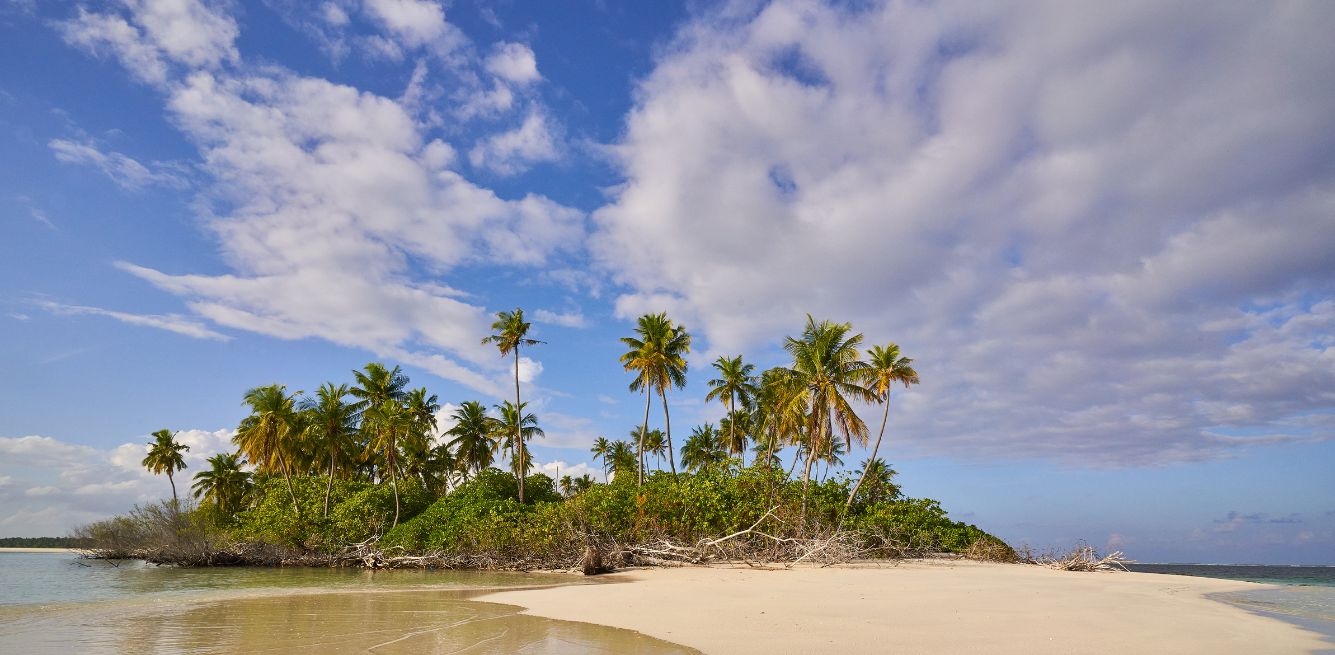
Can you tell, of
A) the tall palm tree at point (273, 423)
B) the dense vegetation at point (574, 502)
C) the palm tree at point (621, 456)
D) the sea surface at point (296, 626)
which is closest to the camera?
the sea surface at point (296, 626)

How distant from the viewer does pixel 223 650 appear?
8.47 m

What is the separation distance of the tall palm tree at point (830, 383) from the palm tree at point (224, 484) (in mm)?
46590

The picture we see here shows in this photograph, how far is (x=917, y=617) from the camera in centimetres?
998

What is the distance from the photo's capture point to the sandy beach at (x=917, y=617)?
793 centimetres

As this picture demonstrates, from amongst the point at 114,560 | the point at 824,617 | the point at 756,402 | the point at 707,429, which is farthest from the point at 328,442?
the point at 824,617

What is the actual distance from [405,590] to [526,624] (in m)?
9.59

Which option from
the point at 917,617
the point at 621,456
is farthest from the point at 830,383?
the point at 621,456

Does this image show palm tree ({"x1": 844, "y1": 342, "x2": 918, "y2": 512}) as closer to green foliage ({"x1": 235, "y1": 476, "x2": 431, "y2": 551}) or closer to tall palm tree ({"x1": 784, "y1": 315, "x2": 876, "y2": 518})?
tall palm tree ({"x1": 784, "y1": 315, "x2": 876, "y2": 518})

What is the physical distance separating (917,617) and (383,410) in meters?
36.5

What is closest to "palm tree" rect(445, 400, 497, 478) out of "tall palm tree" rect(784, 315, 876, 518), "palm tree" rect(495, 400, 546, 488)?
"palm tree" rect(495, 400, 546, 488)

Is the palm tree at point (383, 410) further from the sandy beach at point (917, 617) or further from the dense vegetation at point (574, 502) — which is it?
the sandy beach at point (917, 617)

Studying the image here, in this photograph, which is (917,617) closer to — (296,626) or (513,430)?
(296,626)

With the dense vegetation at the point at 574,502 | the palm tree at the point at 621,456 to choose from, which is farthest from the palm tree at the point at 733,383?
the palm tree at the point at 621,456

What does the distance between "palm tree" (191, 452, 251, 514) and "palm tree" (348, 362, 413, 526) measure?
532 inches
